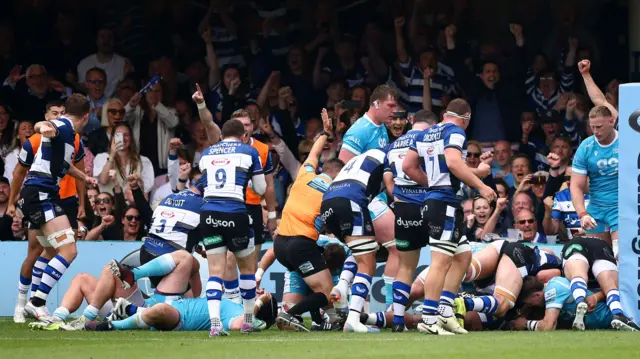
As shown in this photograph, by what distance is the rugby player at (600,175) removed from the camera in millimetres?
13547

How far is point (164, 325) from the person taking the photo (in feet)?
43.0

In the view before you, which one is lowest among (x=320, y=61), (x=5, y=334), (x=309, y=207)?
(x=5, y=334)

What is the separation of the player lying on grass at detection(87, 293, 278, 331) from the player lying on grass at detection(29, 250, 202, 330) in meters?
0.20

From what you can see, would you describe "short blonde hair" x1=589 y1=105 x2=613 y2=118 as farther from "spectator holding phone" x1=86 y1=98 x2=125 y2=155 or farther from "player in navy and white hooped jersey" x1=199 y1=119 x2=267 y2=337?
"spectator holding phone" x1=86 y1=98 x2=125 y2=155

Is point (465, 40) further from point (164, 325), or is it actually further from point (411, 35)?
point (164, 325)

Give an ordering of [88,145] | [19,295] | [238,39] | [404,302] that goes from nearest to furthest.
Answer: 1. [404,302]
2. [19,295]
3. [88,145]
4. [238,39]

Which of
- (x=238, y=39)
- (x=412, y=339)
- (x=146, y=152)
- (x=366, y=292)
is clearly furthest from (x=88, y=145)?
(x=412, y=339)

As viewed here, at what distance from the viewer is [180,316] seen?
13180mm

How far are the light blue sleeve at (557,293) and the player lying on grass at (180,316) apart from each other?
299 cm

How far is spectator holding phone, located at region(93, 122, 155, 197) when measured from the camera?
60.8ft

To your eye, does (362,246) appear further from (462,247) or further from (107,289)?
(107,289)

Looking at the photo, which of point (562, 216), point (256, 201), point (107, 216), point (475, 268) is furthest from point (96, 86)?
point (475, 268)

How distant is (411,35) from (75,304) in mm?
8204

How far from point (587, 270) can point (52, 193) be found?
604 centimetres
